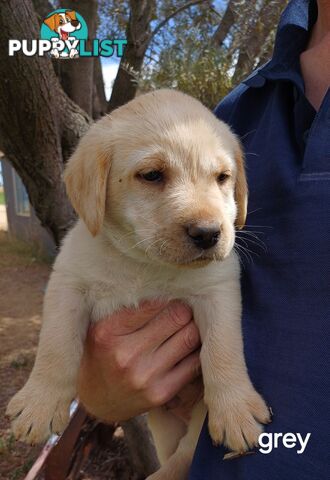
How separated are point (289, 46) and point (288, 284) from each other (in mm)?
986

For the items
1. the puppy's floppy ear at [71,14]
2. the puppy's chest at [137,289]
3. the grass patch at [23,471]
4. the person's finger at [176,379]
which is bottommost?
the grass patch at [23,471]

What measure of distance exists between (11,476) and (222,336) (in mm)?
3007

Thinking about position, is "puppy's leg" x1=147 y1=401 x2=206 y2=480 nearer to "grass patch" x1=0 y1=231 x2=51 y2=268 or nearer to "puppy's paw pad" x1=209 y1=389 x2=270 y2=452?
"puppy's paw pad" x1=209 y1=389 x2=270 y2=452

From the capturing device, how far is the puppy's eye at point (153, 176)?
1730mm

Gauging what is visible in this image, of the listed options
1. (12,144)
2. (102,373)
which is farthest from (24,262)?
(102,373)

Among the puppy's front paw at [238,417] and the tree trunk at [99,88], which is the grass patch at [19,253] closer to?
the tree trunk at [99,88]

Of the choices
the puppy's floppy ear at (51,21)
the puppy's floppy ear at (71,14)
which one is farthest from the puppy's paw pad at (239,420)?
the puppy's floppy ear at (71,14)

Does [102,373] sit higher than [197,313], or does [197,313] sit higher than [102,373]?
[197,313]

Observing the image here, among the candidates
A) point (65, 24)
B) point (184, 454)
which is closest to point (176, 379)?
point (184, 454)

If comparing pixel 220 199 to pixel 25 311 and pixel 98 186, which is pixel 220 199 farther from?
pixel 25 311

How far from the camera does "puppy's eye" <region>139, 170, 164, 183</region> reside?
5.68 ft

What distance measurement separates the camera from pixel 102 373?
6.12 feet

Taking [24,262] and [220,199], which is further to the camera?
[24,262]

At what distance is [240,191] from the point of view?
187cm
